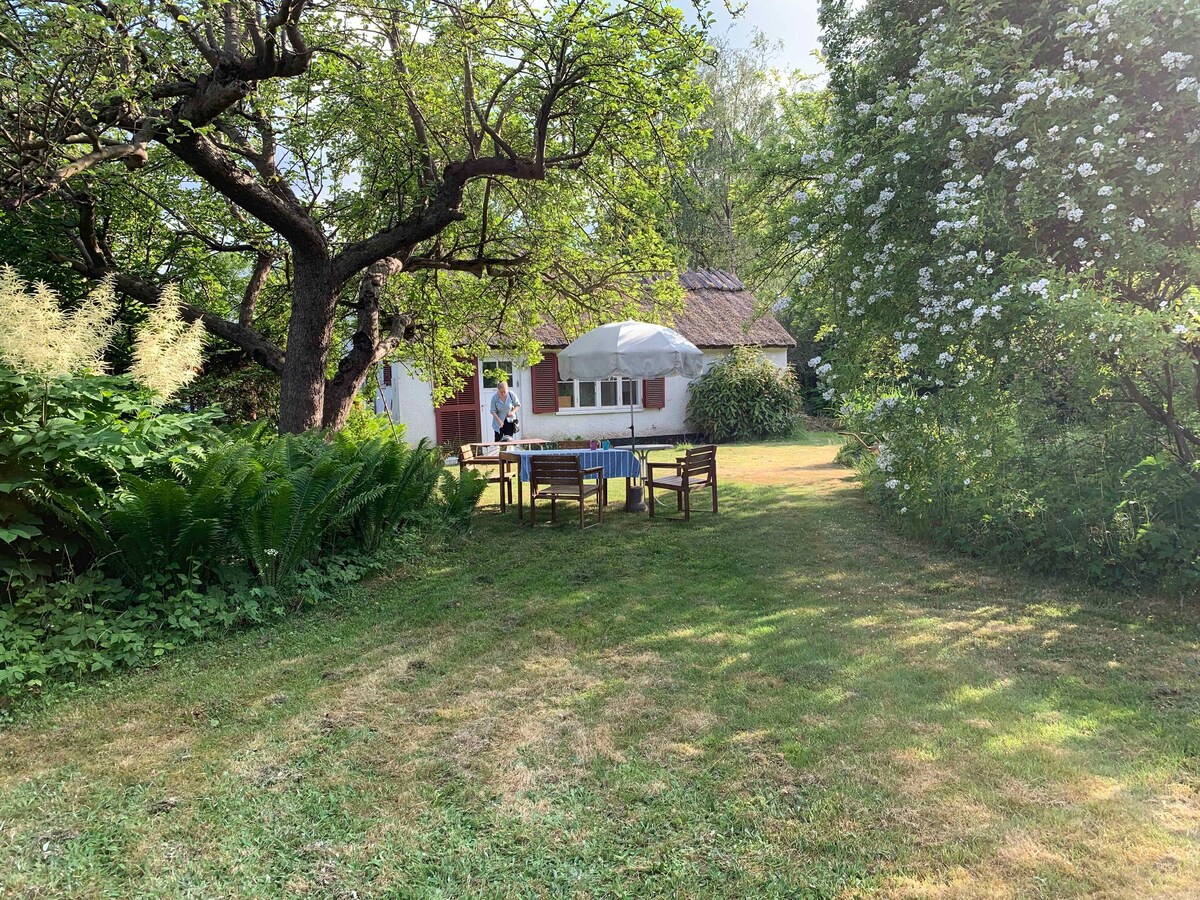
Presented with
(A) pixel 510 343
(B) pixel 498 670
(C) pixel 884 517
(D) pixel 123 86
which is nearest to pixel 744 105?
(A) pixel 510 343

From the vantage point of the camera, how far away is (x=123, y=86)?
5273 millimetres

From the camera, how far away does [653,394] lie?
1783 cm

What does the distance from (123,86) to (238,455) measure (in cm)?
306

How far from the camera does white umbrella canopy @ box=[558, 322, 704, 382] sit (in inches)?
339

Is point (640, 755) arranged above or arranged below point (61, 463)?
below

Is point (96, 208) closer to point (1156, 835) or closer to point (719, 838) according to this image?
point (719, 838)

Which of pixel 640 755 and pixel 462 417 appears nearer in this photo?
pixel 640 755

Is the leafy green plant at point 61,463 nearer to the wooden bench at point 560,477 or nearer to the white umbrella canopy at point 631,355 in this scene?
the wooden bench at point 560,477

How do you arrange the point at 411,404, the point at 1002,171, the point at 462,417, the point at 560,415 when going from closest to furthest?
the point at 1002,171 → the point at 411,404 → the point at 462,417 → the point at 560,415

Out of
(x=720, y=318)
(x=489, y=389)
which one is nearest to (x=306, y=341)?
(x=489, y=389)

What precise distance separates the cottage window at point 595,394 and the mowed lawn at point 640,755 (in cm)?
1190

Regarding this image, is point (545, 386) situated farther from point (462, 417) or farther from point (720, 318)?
point (720, 318)

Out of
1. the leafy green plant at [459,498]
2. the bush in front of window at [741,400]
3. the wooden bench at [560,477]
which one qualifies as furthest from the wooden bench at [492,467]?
the bush in front of window at [741,400]

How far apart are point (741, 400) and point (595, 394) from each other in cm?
382
